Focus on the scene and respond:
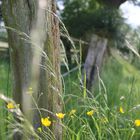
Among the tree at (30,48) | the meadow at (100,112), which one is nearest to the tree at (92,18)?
the meadow at (100,112)

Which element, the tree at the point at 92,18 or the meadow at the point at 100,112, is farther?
the tree at the point at 92,18

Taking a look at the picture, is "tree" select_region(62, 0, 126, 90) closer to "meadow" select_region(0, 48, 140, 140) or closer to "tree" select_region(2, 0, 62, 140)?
"meadow" select_region(0, 48, 140, 140)

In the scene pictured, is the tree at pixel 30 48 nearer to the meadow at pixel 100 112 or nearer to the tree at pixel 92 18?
the meadow at pixel 100 112

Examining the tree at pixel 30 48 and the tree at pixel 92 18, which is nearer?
the tree at pixel 30 48

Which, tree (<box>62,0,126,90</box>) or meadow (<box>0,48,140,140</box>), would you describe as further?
tree (<box>62,0,126,90</box>)

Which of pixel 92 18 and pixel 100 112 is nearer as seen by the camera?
pixel 100 112

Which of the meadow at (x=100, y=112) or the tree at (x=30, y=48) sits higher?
the tree at (x=30, y=48)

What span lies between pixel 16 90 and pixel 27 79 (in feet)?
0.37

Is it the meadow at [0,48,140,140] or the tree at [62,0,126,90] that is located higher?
the tree at [62,0,126,90]

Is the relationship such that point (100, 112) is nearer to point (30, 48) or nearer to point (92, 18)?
point (30, 48)

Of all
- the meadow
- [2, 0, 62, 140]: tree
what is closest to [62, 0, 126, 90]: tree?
the meadow

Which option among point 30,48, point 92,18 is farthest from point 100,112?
point 92,18

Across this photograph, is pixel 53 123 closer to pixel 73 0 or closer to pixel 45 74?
pixel 45 74

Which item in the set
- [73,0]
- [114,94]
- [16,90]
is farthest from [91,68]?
[73,0]
